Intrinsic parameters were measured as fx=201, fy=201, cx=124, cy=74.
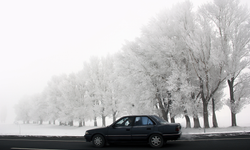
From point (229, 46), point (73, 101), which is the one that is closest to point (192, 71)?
point (229, 46)

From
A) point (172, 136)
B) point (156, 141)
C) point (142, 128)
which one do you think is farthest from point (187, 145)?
point (142, 128)

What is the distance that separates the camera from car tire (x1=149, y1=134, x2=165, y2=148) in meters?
9.38

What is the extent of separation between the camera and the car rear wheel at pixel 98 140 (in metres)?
10.3

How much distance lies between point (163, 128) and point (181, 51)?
1443 centimetres

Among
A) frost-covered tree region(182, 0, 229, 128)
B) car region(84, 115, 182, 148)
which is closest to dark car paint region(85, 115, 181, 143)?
car region(84, 115, 182, 148)

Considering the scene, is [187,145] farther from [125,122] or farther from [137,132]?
[125,122]

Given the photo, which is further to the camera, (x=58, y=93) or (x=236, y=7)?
(x=58, y=93)

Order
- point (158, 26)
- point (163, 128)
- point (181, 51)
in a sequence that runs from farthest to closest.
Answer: point (158, 26)
point (181, 51)
point (163, 128)

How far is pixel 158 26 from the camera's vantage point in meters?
24.2

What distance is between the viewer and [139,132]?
31.9 ft

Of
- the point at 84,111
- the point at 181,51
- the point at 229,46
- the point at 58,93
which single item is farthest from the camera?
the point at 58,93

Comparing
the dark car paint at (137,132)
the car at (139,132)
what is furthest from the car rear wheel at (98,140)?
the dark car paint at (137,132)

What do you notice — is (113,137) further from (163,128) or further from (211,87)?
(211,87)

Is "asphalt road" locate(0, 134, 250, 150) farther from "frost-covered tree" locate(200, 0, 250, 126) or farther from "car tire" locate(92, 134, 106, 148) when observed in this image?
"frost-covered tree" locate(200, 0, 250, 126)
